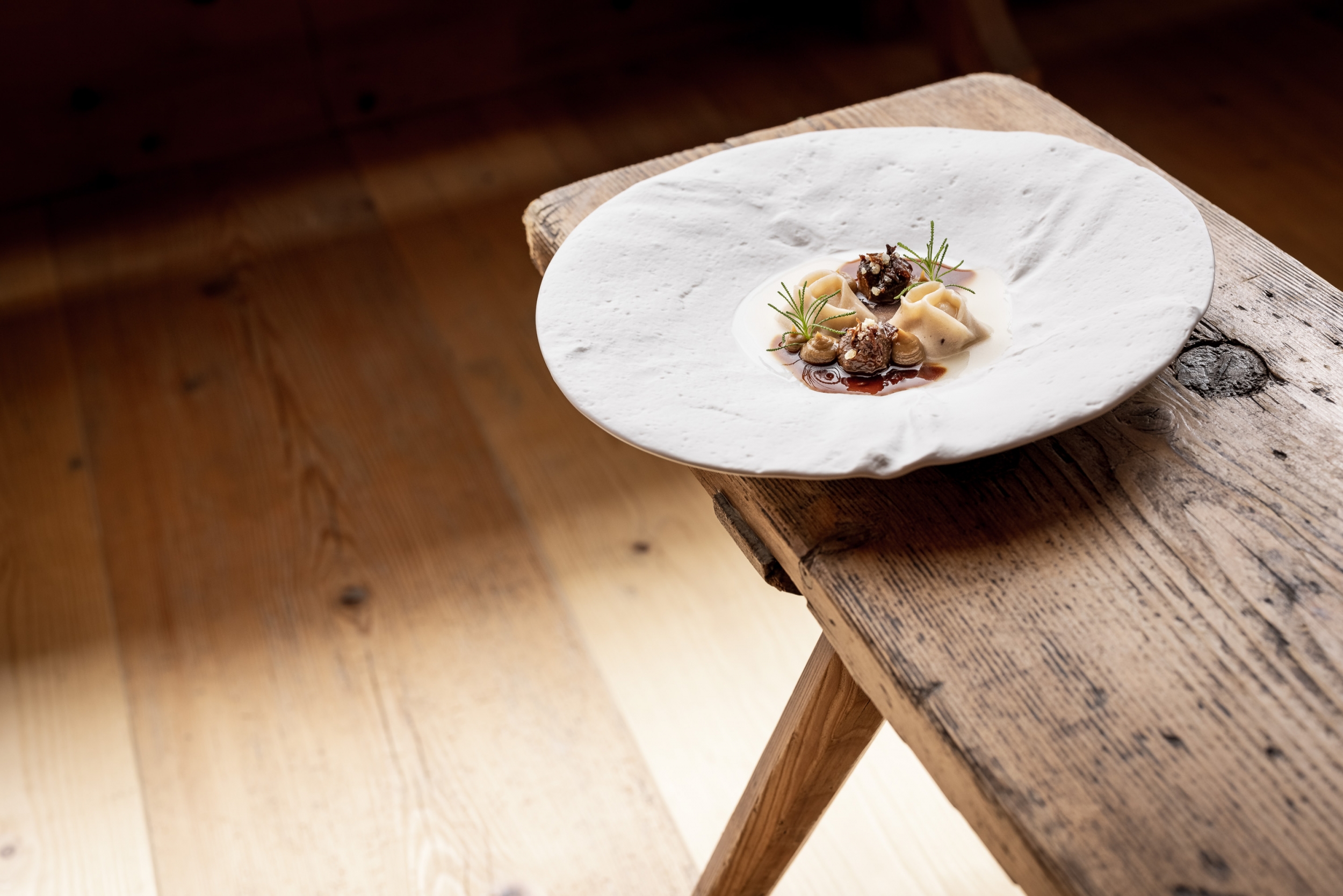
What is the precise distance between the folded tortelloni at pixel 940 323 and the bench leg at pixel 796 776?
16cm

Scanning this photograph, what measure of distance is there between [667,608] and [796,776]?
0.51 metres

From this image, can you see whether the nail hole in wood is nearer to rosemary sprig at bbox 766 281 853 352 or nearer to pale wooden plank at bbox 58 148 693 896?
pale wooden plank at bbox 58 148 693 896

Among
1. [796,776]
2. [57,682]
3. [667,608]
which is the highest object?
[796,776]

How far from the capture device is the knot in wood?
0.61 meters

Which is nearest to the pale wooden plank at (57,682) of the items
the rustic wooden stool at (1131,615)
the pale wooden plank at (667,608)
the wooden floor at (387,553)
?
the wooden floor at (387,553)

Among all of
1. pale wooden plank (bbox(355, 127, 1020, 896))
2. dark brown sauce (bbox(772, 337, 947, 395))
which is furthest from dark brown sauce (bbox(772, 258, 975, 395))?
pale wooden plank (bbox(355, 127, 1020, 896))


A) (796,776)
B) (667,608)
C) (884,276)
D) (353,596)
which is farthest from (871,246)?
(353,596)

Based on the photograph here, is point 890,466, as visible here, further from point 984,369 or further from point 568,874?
point 568,874

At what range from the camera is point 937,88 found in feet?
2.97

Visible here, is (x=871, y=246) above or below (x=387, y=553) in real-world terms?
above

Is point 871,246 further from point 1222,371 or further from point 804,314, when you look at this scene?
point 1222,371

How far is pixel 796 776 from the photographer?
739 mm

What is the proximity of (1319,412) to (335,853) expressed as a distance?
34.2 inches

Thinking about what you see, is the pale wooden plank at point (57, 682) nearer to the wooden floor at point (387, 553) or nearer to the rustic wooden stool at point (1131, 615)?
the wooden floor at point (387, 553)
